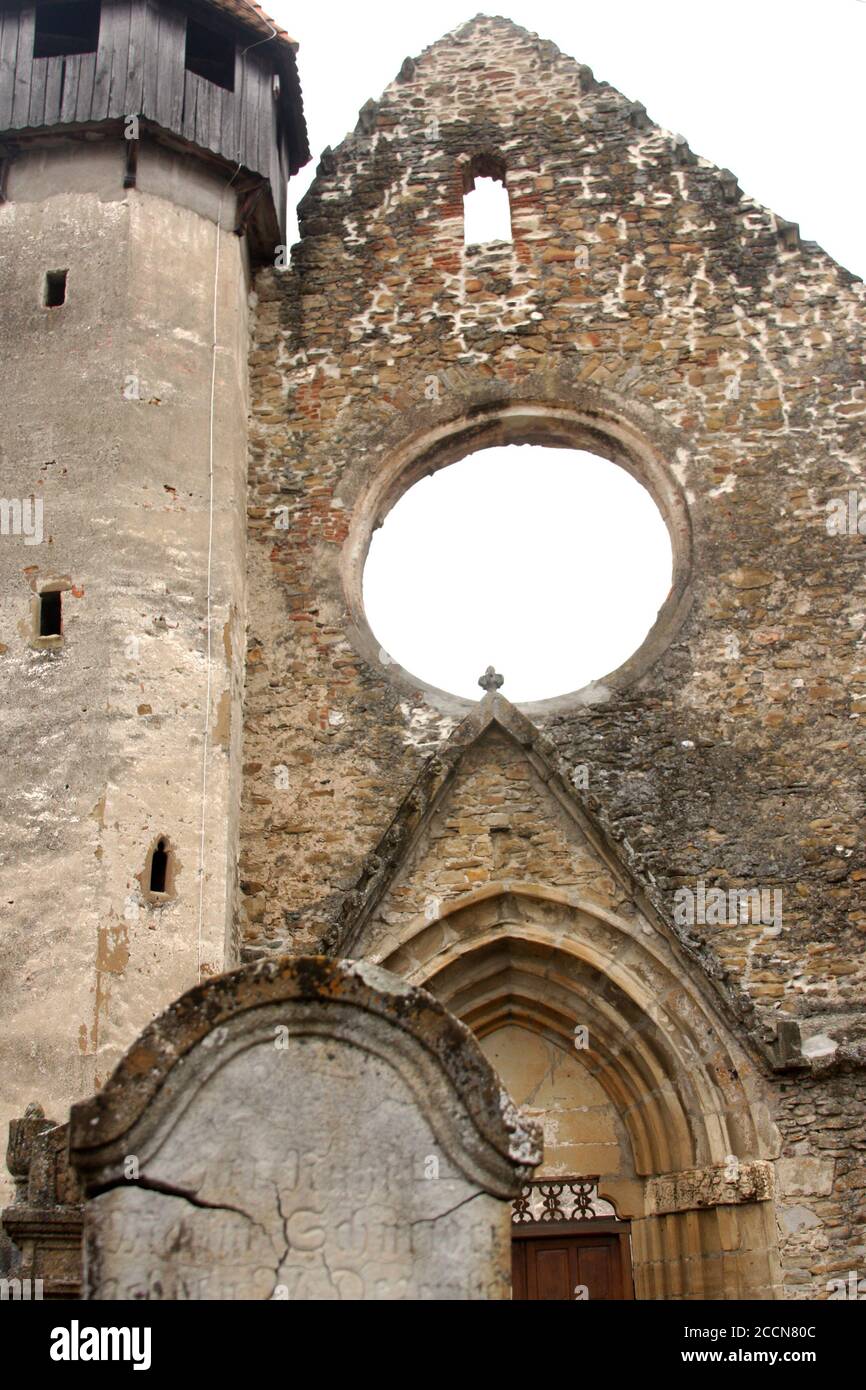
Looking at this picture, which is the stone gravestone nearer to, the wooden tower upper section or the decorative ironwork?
the decorative ironwork

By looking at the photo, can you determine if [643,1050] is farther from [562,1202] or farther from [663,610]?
[663,610]

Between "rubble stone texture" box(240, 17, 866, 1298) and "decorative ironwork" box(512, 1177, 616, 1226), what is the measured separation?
0.47 m

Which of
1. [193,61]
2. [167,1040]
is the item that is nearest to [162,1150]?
[167,1040]

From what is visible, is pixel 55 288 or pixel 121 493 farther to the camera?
pixel 55 288

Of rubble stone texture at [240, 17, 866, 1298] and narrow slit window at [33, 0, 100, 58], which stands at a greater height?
narrow slit window at [33, 0, 100, 58]

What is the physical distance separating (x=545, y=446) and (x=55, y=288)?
3795 mm

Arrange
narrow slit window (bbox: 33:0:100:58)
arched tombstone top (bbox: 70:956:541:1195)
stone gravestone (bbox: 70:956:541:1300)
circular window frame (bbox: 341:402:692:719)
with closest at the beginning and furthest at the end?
stone gravestone (bbox: 70:956:541:1300)
arched tombstone top (bbox: 70:956:541:1195)
circular window frame (bbox: 341:402:692:719)
narrow slit window (bbox: 33:0:100:58)

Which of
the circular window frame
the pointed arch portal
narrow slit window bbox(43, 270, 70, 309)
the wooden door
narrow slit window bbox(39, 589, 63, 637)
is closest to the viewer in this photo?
the pointed arch portal

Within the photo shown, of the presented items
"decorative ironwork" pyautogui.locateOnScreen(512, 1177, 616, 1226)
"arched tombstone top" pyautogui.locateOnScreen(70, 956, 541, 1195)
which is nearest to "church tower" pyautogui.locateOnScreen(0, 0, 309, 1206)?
"decorative ironwork" pyautogui.locateOnScreen(512, 1177, 616, 1226)

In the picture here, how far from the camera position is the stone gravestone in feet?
15.2

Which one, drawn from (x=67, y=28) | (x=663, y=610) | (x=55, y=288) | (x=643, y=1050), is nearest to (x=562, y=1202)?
(x=643, y=1050)

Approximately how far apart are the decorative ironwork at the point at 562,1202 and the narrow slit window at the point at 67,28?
9.26 metres

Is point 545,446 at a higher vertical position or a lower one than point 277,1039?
higher

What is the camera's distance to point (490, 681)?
9.65 meters
